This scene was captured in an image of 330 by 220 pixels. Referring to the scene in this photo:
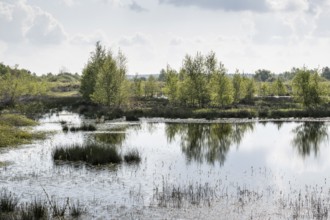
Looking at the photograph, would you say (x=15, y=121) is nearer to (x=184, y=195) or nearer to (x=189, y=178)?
(x=189, y=178)

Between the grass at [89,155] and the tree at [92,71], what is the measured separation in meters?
55.8

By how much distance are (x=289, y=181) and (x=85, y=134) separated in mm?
26033

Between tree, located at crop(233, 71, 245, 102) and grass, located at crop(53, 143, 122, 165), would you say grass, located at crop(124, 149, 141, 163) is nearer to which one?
grass, located at crop(53, 143, 122, 165)

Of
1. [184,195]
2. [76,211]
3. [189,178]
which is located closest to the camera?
[76,211]

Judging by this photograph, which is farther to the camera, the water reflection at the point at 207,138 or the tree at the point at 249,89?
the tree at the point at 249,89

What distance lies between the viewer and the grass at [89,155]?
28016 mm

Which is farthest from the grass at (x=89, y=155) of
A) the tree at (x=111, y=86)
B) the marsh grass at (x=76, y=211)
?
the tree at (x=111, y=86)

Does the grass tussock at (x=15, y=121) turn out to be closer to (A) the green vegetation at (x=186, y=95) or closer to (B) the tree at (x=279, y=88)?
(A) the green vegetation at (x=186, y=95)

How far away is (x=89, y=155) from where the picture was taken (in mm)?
28938

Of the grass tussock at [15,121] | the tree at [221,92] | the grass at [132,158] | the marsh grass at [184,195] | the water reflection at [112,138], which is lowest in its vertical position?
the marsh grass at [184,195]

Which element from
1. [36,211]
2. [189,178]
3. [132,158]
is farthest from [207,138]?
[36,211]

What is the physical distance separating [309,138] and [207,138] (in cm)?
1066

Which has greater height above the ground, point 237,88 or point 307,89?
point 237,88

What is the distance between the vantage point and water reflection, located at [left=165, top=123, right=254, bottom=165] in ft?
107
